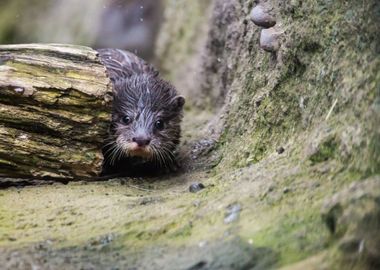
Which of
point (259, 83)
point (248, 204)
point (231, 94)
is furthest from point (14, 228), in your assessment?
point (231, 94)

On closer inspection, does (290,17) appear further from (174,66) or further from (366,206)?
(174,66)

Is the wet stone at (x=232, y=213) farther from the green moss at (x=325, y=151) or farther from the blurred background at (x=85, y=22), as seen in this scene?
the blurred background at (x=85, y=22)

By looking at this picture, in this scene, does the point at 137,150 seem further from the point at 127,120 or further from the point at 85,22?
the point at 85,22

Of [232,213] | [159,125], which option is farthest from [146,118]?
[232,213]

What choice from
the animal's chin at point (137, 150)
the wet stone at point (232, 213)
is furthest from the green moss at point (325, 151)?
the animal's chin at point (137, 150)

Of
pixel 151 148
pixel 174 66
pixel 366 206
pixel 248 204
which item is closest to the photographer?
pixel 366 206
